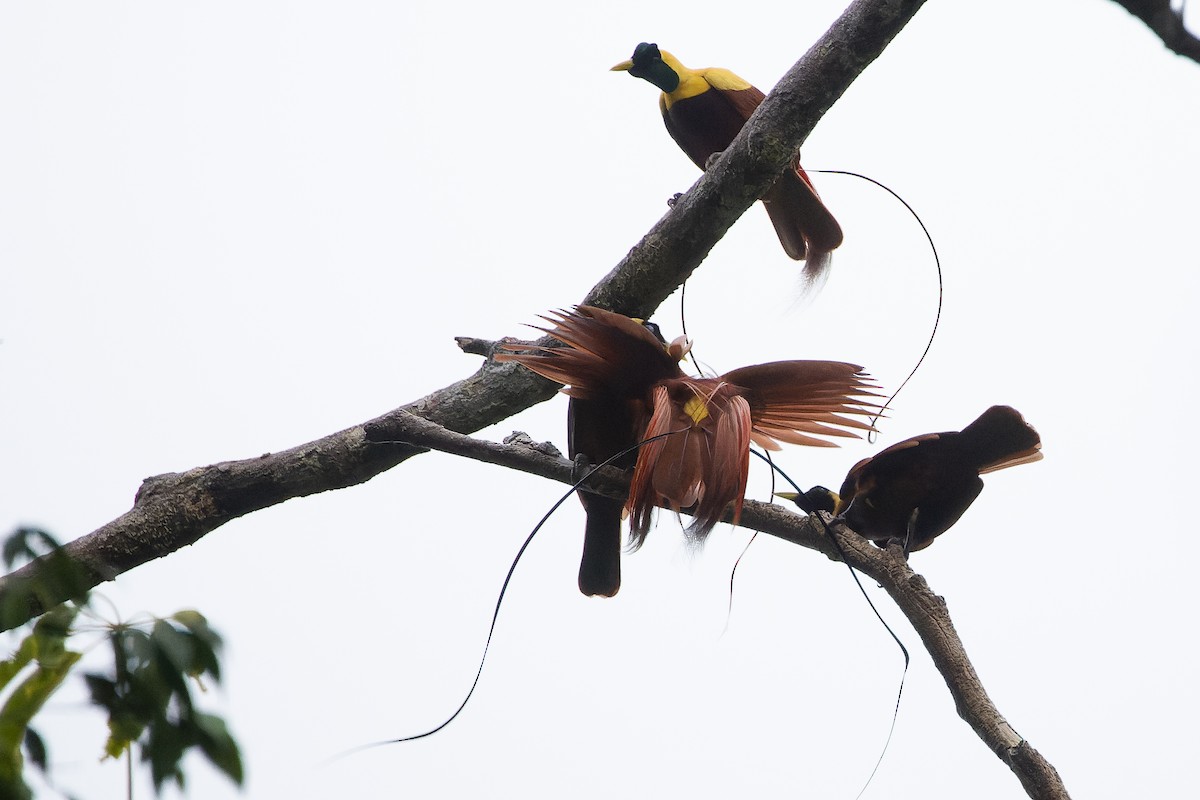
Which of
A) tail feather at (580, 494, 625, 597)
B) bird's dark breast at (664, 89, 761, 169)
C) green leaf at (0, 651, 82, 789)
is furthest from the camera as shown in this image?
bird's dark breast at (664, 89, 761, 169)

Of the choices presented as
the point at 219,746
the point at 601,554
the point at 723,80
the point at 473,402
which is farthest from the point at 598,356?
the point at 723,80

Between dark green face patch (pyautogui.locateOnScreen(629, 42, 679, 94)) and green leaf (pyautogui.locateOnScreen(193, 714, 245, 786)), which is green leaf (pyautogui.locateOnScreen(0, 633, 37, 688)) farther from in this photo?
dark green face patch (pyautogui.locateOnScreen(629, 42, 679, 94))

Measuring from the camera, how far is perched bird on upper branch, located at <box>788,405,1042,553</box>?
241 centimetres

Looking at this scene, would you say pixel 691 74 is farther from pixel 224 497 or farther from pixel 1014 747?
pixel 1014 747

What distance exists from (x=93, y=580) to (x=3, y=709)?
958 millimetres

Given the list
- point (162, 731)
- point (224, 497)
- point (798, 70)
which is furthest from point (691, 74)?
point (162, 731)

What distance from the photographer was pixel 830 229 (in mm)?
2752

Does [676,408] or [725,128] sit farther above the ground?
[725,128]

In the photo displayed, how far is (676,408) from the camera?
1790 millimetres

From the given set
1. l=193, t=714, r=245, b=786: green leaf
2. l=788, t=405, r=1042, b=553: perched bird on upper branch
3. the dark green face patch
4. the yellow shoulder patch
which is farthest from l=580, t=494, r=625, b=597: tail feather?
the dark green face patch

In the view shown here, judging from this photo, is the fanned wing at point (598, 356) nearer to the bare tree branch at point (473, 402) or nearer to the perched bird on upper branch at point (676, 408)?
the perched bird on upper branch at point (676, 408)

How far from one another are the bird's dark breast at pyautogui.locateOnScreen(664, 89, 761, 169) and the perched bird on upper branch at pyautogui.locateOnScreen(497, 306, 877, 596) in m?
1.42

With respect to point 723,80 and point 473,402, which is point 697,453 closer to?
point 473,402

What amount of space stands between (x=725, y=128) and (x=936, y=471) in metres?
1.26
